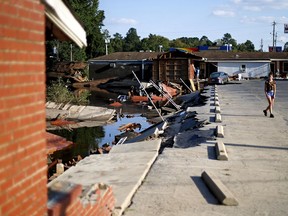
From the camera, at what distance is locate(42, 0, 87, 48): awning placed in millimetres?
4000

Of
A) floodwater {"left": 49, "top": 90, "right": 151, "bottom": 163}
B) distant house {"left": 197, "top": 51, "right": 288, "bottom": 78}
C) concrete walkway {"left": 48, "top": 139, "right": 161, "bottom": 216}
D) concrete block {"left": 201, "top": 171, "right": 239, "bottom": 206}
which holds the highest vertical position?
distant house {"left": 197, "top": 51, "right": 288, "bottom": 78}

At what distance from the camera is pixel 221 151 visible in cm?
1055

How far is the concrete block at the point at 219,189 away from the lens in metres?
6.95

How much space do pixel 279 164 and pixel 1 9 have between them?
808 cm

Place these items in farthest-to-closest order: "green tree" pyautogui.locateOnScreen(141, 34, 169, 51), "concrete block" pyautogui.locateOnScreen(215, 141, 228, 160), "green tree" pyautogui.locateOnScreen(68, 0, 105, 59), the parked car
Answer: "green tree" pyautogui.locateOnScreen(141, 34, 169, 51) → "green tree" pyautogui.locateOnScreen(68, 0, 105, 59) → the parked car → "concrete block" pyautogui.locateOnScreen(215, 141, 228, 160)

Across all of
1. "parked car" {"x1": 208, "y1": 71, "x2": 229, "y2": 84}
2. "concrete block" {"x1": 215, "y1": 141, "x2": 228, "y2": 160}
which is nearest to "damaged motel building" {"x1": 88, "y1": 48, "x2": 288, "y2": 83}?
"parked car" {"x1": 208, "y1": 71, "x2": 229, "y2": 84}

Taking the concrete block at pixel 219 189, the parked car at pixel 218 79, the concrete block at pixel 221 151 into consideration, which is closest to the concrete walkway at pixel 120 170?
the concrete block at pixel 219 189

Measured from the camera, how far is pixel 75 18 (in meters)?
4.45

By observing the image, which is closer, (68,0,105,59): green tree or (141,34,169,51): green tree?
(68,0,105,59): green tree

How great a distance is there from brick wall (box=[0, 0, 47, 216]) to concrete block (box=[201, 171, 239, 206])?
3.78 meters

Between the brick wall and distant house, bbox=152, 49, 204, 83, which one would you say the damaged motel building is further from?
the brick wall

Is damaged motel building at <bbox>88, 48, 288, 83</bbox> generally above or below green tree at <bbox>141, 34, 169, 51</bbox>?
below

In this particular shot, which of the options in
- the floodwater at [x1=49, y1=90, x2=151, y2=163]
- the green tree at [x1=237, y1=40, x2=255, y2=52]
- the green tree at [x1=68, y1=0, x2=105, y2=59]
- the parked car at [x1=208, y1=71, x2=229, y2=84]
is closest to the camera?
the floodwater at [x1=49, y1=90, x2=151, y2=163]

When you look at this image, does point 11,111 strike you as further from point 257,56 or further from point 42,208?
point 257,56
